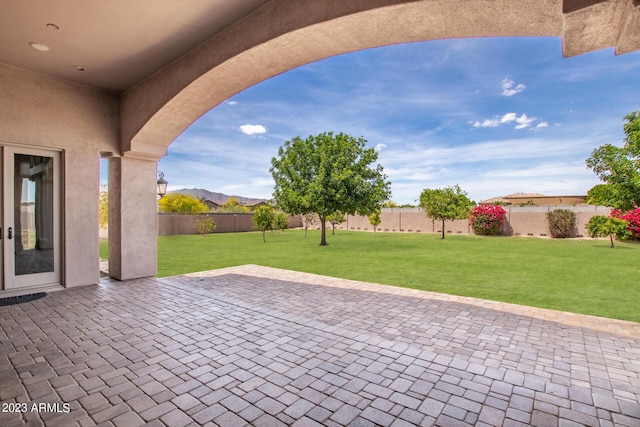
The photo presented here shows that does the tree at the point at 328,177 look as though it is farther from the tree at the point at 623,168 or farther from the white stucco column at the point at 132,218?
the tree at the point at 623,168

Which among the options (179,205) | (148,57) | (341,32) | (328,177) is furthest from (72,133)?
(179,205)

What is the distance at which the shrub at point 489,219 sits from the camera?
1967 centimetres

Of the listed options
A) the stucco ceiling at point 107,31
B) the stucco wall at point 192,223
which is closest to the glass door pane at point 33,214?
the stucco ceiling at point 107,31

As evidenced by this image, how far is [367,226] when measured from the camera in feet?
84.9

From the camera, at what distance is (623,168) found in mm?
12852

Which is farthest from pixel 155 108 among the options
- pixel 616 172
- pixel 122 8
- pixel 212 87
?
pixel 616 172

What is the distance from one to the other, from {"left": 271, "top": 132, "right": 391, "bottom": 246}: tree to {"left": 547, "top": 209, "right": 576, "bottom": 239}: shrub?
10.8 m

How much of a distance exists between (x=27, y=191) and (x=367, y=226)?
22.3m

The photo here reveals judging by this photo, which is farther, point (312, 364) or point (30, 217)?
point (30, 217)

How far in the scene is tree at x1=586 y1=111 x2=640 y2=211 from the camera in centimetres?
1245

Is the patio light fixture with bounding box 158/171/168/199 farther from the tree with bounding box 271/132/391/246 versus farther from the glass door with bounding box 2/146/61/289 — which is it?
the tree with bounding box 271/132/391/246

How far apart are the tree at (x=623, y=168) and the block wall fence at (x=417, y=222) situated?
186 inches

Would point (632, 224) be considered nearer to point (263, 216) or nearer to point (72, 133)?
point (263, 216)

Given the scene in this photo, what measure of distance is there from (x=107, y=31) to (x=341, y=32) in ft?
10.4
